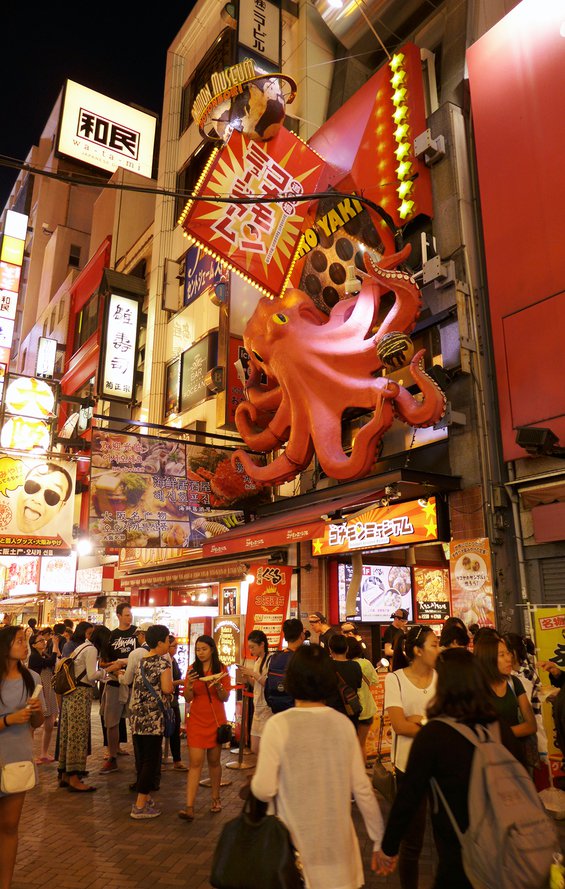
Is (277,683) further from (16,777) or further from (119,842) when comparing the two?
(16,777)

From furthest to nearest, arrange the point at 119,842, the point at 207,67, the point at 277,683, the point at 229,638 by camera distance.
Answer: the point at 207,67
the point at 229,638
the point at 277,683
the point at 119,842

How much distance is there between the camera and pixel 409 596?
12523mm

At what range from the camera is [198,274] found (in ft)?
63.7

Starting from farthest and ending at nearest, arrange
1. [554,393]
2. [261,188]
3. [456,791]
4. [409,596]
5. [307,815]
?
[409,596]
[261,188]
[554,393]
[307,815]
[456,791]

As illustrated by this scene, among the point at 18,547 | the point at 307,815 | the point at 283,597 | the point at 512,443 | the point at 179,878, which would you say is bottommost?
the point at 179,878

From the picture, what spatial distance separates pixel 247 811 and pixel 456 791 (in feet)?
3.12

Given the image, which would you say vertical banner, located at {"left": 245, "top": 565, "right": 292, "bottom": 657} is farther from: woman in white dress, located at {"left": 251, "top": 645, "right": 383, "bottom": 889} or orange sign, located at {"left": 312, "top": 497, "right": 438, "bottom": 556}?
woman in white dress, located at {"left": 251, "top": 645, "right": 383, "bottom": 889}

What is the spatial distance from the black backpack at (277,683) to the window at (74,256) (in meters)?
37.7

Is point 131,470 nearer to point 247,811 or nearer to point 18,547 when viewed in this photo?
point 18,547

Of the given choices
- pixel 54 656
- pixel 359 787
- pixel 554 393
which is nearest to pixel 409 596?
pixel 554 393

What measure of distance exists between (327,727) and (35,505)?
37.7 ft

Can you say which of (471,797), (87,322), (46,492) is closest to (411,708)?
(471,797)

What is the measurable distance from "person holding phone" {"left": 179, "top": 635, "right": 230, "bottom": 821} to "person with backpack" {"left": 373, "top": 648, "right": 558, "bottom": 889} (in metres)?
4.33

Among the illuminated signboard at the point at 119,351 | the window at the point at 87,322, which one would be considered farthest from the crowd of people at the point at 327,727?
the window at the point at 87,322
